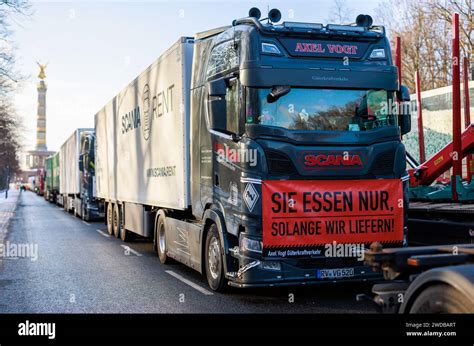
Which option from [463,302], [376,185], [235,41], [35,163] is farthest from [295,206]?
[35,163]

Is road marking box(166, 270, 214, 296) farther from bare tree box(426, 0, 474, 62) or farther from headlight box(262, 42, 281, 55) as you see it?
bare tree box(426, 0, 474, 62)

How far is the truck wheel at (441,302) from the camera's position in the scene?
360 centimetres

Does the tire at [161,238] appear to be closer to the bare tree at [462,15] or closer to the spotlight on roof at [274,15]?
the spotlight on roof at [274,15]

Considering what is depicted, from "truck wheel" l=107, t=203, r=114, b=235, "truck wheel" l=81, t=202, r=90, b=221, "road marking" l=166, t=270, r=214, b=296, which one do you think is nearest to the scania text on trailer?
"road marking" l=166, t=270, r=214, b=296

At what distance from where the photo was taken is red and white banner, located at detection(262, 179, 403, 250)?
734 centimetres

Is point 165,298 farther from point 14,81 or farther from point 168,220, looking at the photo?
point 14,81

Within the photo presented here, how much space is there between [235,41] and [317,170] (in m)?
2.02

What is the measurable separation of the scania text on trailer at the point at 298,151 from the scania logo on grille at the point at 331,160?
0.01m

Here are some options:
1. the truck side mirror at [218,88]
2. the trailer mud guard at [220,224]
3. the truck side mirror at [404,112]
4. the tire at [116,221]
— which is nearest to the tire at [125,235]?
the tire at [116,221]

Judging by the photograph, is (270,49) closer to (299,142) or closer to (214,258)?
(299,142)

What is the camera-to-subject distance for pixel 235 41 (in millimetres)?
7859

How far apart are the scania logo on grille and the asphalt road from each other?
5.02ft

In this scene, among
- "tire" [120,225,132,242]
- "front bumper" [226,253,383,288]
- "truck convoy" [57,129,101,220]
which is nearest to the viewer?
"front bumper" [226,253,383,288]

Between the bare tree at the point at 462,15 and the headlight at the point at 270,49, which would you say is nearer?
the headlight at the point at 270,49
